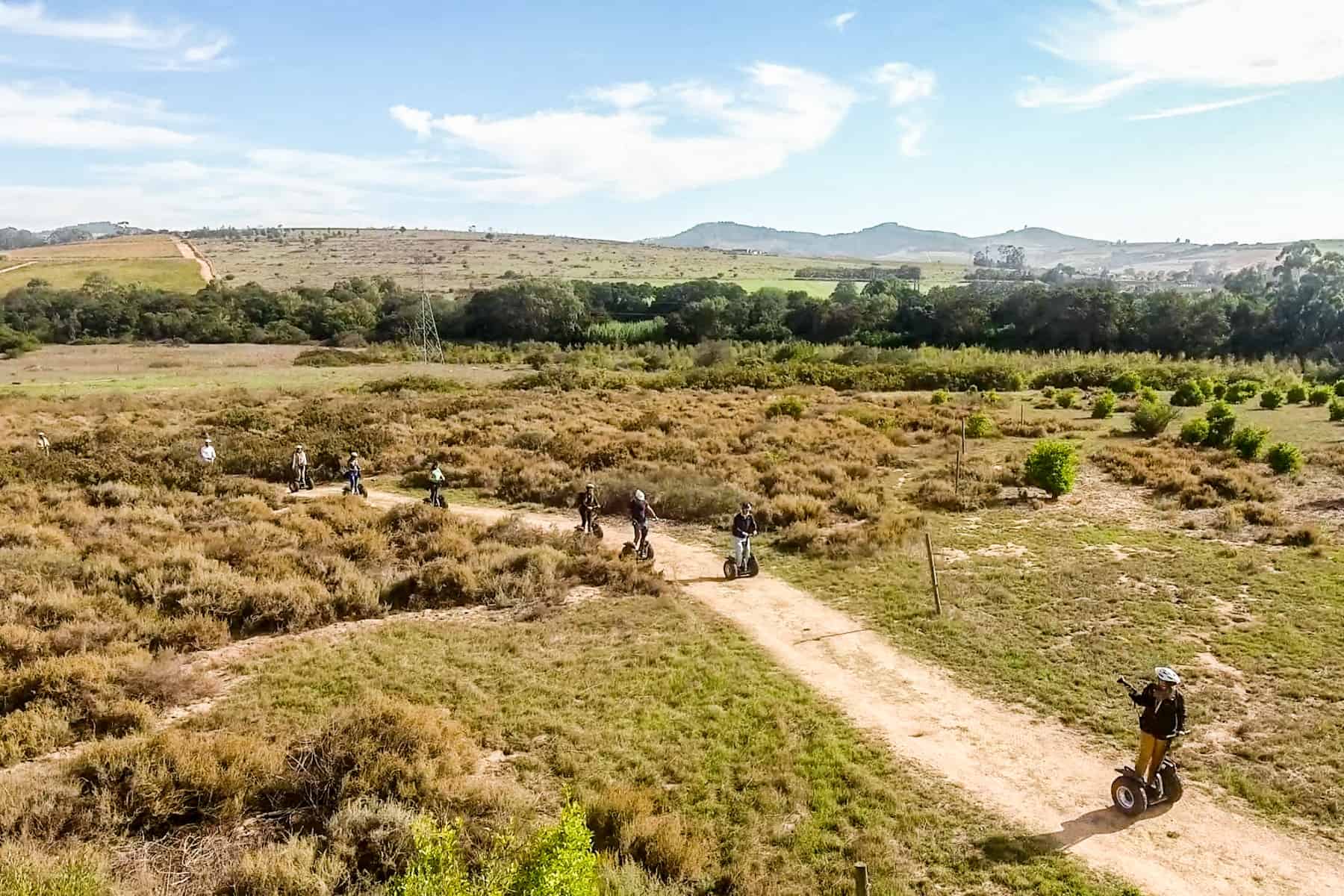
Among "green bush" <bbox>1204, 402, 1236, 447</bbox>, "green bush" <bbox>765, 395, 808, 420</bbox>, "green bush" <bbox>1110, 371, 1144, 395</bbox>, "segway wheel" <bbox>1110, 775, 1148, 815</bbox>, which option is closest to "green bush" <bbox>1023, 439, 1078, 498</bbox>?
"green bush" <bbox>1204, 402, 1236, 447</bbox>

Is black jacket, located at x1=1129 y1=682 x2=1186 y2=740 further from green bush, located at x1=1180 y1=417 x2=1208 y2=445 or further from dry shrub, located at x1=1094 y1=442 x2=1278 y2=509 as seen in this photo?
green bush, located at x1=1180 y1=417 x2=1208 y2=445

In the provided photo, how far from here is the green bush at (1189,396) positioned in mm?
43594

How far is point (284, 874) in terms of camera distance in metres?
7.19

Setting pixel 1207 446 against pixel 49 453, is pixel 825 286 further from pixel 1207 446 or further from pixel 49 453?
pixel 49 453

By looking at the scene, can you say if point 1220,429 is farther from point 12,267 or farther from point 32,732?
point 12,267

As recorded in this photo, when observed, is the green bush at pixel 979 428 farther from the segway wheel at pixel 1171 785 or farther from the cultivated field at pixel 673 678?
the segway wheel at pixel 1171 785

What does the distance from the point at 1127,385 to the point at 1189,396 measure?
23.4 feet

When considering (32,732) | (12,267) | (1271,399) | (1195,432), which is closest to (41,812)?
(32,732)

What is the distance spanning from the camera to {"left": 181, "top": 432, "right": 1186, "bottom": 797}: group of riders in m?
8.81

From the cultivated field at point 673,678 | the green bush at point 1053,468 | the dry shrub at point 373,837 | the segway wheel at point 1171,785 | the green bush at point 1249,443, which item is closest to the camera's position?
the dry shrub at point 373,837

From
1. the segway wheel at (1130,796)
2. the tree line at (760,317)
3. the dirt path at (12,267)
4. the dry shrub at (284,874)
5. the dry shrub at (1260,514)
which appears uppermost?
the dirt path at (12,267)

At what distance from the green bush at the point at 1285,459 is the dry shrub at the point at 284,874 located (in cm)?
2867

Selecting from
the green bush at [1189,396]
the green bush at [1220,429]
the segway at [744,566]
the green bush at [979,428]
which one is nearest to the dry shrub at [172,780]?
the segway at [744,566]

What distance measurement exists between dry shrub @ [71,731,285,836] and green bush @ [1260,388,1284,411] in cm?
4847
